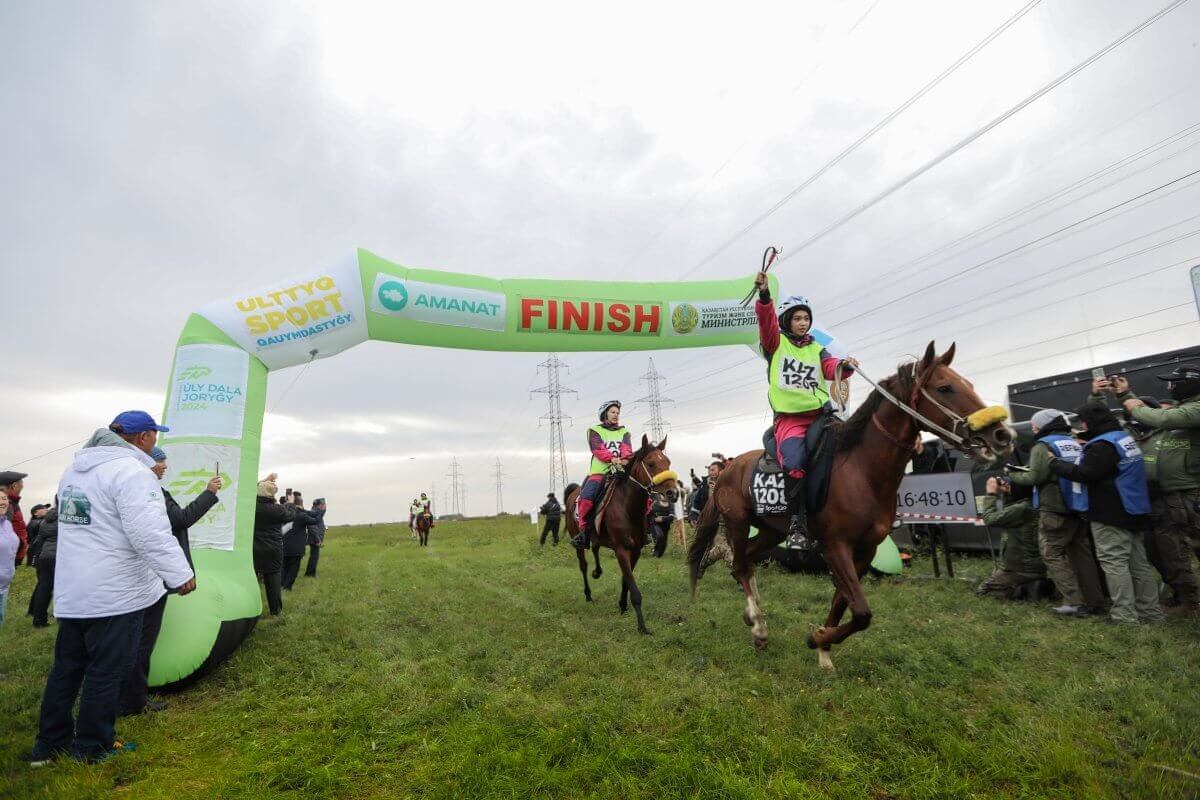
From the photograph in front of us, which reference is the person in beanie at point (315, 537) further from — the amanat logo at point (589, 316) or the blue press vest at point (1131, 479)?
the blue press vest at point (1131, 479)

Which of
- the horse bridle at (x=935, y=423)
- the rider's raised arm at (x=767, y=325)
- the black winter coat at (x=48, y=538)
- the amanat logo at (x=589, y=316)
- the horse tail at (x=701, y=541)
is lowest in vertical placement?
the horse tail at (x=701, y=541)

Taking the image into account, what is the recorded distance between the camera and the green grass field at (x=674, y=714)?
3490 millimetres

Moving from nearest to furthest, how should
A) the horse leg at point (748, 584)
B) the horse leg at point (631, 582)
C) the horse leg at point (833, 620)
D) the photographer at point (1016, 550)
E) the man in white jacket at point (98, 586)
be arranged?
the man in white jacket at point (98, 586) → the horse leg at point (833, 620) → the horse leg at point (748, 584) → the horse leg at point (631, 582) → the photographer at point (1016, 550)

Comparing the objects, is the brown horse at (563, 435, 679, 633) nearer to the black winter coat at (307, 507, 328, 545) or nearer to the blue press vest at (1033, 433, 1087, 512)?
the blue press vest at (1033, 433, 1087, 512)

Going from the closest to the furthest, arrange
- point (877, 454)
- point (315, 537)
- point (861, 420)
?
point (877, 454)
point (861, 420)
point (315, 537)

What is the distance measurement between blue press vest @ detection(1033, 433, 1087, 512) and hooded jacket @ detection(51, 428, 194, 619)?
29.8 ft

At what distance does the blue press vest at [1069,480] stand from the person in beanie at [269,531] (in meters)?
10.9

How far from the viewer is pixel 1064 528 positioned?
7.29m

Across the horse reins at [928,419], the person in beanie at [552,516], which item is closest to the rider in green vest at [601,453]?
the horse reins at [928,419]

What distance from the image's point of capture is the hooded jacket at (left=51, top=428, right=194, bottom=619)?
4047 millimetres

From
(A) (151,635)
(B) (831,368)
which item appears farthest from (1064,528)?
(A) (151,635)

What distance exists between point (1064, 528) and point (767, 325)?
504cm

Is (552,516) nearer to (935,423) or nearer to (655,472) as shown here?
(655,472)

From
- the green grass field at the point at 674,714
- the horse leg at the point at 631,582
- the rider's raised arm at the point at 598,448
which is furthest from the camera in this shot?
the rider's raised arm at the point at 598,448
